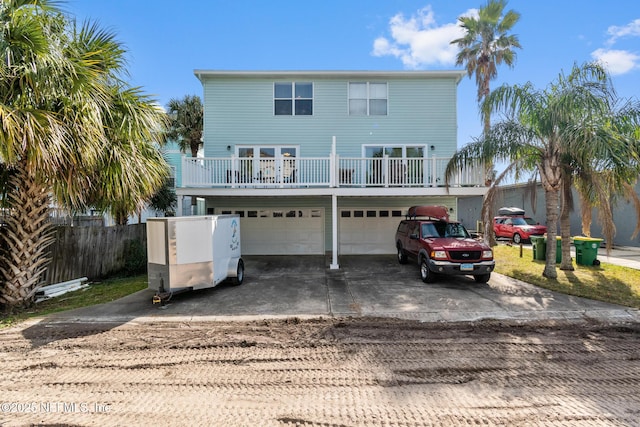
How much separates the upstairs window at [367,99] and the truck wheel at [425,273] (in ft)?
25.2

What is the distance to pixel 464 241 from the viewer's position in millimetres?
8773

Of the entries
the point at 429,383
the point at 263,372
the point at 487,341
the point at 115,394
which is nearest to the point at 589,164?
the point at 487,341

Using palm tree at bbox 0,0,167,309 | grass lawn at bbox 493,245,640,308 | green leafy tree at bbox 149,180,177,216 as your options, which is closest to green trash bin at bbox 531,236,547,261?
grass lawn at bbox 493,245,640,308

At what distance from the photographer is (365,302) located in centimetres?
720

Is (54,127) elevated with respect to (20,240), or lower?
elevated

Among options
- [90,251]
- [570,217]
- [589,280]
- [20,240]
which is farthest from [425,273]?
[570,217]

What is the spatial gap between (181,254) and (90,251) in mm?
4890

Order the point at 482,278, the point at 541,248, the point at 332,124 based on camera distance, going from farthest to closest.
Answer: the point at 332,124, the point at 541,248, the point at 482,278

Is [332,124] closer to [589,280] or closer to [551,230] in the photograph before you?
[551,230]

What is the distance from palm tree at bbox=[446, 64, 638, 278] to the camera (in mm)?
7695

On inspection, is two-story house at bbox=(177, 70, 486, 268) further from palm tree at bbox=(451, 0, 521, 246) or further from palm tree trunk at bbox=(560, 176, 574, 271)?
palm tree at bbox=(451, 0, 521, 246)

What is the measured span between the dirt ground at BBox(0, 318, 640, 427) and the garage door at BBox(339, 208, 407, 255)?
8.27 m

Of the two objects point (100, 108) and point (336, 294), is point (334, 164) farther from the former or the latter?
point (100, 108)

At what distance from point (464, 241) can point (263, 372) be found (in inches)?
273
